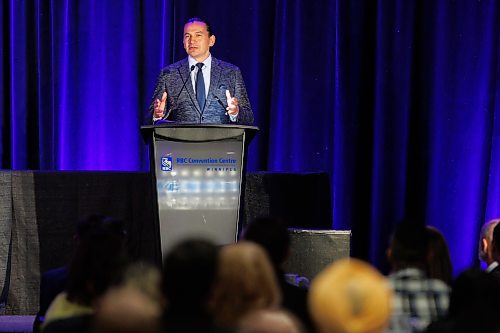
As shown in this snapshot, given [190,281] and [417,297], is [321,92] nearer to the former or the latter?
→ [417,297]

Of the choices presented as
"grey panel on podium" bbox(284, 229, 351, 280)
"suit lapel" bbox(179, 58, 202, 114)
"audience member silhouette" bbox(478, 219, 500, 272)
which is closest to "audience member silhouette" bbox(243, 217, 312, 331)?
"audience member silhouette" bbox(478, 219, 500, 272)

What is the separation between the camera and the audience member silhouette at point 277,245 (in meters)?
2.53

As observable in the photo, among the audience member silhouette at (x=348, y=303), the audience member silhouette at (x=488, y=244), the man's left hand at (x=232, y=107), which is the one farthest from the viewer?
the man's left hand at (x=232, y=107)

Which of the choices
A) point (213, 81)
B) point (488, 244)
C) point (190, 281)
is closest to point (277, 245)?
point (190, 281)

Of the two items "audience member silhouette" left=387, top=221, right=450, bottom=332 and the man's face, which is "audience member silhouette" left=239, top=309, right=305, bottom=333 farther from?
the man's face

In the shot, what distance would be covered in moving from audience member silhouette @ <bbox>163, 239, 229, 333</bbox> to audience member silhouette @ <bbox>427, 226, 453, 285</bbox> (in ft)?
3.39

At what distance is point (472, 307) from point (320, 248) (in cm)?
228

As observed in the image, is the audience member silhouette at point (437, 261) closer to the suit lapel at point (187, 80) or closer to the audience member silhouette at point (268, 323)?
the audience member silhouette at point (268, 323)

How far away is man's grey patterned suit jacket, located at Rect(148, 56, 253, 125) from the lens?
4504 millimetres

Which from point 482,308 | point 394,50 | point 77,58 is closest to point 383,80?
point 394,50

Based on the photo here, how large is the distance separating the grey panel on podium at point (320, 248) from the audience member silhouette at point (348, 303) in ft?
8.46

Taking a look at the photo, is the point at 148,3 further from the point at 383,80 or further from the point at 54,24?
the point at 383,80

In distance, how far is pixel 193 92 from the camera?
4.55 metres

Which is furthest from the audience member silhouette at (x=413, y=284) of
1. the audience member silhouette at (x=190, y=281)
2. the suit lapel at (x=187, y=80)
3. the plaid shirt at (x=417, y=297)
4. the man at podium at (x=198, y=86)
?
the suit lapel at (x=187, y=80)
